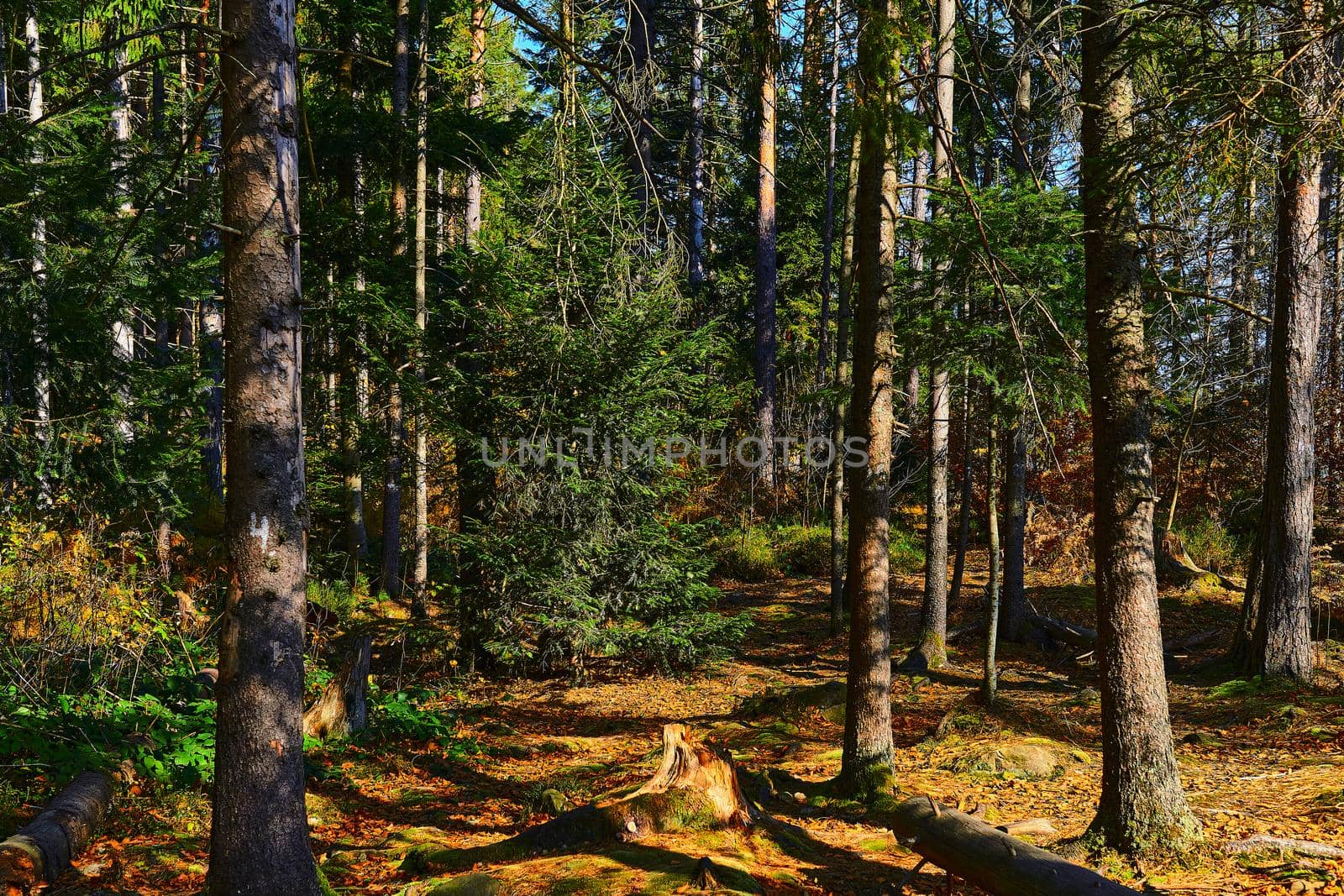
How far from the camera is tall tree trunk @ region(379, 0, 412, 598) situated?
12.5m

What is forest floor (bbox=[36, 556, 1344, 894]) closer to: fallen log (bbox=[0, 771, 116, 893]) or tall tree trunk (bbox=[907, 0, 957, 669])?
fallen log (bbox=[0, 771, 116, 893])

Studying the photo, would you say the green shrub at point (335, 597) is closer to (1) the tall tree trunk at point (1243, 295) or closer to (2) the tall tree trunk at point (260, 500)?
(2) the tall tree trunk at point (260, 500)

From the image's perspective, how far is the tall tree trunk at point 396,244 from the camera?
41.0ft

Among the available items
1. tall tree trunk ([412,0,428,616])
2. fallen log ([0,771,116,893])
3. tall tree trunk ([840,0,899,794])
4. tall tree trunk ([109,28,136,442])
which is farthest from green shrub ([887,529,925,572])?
fallen log ([0,771,116,893])

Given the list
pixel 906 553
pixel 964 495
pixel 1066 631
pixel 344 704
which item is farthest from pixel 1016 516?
pixel 344 704

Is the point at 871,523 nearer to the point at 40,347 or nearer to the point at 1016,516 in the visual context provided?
the point at 1016,516

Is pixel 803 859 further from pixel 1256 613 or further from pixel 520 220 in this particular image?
pixel 520 220

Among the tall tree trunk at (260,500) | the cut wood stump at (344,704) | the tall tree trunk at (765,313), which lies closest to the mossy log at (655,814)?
the tall tree trunk at (260,500)

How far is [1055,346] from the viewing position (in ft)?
32.0

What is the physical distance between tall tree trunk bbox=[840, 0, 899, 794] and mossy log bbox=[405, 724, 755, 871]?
6.34 feet

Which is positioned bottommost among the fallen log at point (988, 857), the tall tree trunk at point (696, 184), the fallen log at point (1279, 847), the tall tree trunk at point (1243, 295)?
the fallen log at point (1279, 847)

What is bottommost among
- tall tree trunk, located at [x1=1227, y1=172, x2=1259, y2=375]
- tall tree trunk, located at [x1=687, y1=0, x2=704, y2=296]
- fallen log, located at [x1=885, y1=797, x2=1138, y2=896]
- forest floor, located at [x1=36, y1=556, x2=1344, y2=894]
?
forest floor, located at [x1=36, y1=556, x2=1344, y2=894]

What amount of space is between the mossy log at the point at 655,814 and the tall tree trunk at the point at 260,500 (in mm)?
1452

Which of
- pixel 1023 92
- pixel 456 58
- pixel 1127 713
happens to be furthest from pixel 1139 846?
pixel 456 58
